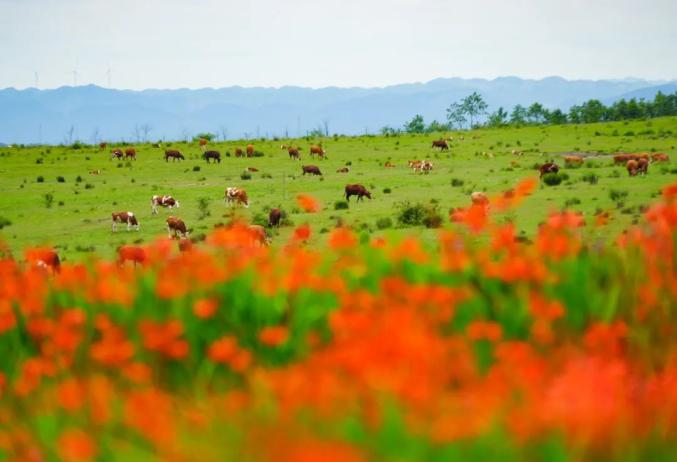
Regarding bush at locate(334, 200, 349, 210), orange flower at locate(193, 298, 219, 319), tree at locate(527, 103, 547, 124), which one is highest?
tree at locate(527, 103, 547, 124)

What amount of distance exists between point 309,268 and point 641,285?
8.18 ft

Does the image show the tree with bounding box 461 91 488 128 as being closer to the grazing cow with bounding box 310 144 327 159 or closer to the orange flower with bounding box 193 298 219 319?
the grazing cow with bounding box 310 144 327 159

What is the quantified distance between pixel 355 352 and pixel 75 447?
4.69 feet

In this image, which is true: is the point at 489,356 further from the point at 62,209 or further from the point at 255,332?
the point at 62,209

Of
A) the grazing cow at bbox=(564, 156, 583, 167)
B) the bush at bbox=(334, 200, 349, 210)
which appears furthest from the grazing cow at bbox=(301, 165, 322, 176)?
the bush at bbox=(334, 200, 349, 210)

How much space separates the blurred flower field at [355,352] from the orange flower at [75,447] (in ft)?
0.05

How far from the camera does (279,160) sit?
5459cm

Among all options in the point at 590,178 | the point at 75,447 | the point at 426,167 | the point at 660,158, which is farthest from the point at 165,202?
the point at 75,447

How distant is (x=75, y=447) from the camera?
12.6 ft

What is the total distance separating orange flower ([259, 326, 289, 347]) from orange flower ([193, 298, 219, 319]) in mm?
415

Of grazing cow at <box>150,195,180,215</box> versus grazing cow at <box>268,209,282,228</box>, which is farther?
grazing cow at <box>150,195,180,215</box>

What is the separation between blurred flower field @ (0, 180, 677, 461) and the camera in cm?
391

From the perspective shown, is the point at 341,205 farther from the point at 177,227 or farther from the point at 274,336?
the point at 274,336

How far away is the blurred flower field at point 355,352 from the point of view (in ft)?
12.8
